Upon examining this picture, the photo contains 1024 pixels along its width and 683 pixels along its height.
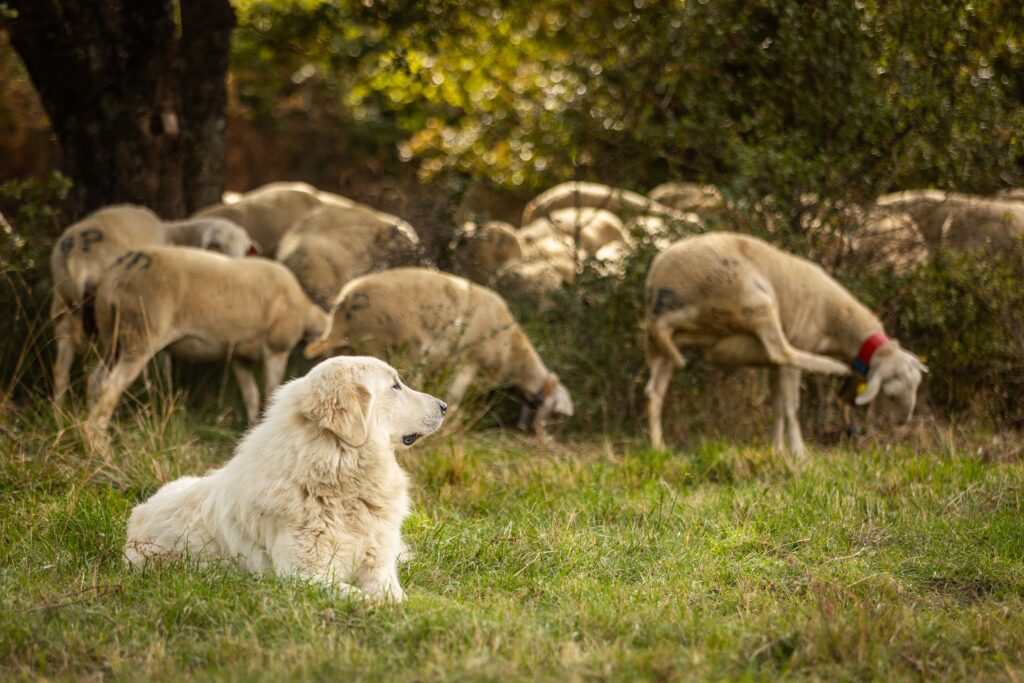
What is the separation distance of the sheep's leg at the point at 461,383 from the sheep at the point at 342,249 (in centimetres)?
167

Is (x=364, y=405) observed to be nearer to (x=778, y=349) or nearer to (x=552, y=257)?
(x=778, y=349)

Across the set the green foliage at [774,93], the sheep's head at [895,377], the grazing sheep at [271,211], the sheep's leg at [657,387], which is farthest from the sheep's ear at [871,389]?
the grazing sheep at [271,211]

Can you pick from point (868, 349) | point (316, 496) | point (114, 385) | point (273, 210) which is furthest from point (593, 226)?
point (316, 496)

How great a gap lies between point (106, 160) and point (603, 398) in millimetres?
5326

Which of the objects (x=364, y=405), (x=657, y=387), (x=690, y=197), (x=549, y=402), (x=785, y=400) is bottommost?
(x=549, y=402)

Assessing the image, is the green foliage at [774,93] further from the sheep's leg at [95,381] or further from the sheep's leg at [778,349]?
the sheep's leg at [95,381]

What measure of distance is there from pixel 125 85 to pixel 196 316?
3023 mm

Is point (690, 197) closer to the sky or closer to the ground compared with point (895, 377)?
closer to the sky

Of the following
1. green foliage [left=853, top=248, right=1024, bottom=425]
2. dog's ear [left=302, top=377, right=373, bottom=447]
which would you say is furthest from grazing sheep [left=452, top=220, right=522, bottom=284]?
dog's ear [left=302, top=377, right=373, bottom=447]

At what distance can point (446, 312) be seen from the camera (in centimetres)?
994

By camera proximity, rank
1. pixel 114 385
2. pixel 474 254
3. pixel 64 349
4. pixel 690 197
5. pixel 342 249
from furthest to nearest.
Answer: pixel 690 197
pixel 342 249
pixel 474 254
pixel 64 349
pixel 114 385

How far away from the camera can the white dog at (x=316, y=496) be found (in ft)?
17.7

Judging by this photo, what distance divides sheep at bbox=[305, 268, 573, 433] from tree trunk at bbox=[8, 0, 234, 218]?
9.87 ft

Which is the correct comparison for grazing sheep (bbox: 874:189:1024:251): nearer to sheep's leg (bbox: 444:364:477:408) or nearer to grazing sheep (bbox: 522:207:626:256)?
grazing sheep (bbox: 522:207:626:256)
